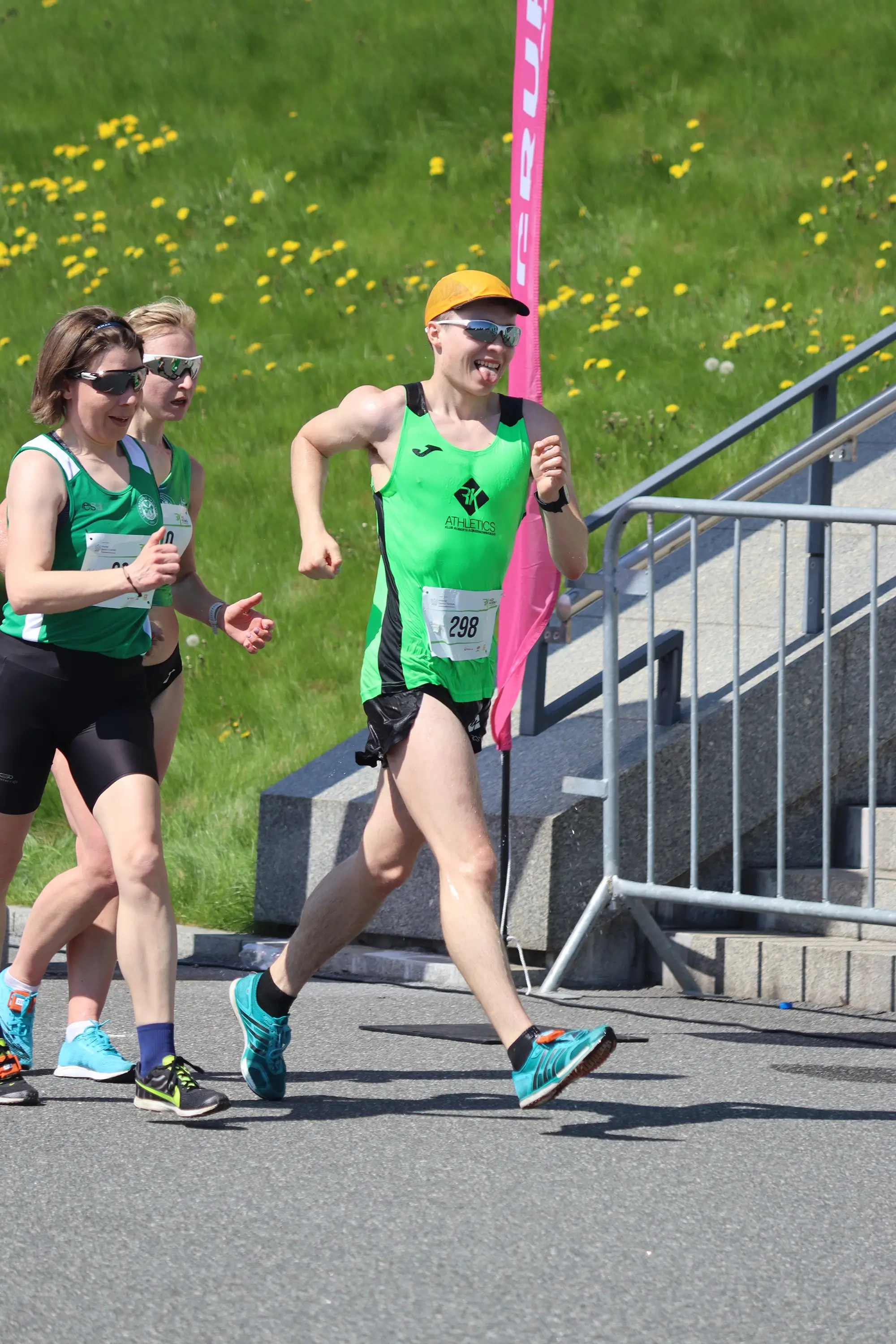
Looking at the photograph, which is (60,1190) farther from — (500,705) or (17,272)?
(17,272)

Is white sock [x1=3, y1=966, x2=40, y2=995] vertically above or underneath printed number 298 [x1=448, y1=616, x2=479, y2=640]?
underneath

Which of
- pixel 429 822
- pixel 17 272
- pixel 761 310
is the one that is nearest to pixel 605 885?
pixel 429 822

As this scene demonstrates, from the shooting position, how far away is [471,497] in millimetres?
5070

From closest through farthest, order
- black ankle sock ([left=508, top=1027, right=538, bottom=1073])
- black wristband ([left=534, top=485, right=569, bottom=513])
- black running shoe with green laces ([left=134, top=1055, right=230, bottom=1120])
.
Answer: black ankle sock ([left=508, top=1027, right=538, bottom=1073])
black running shoe with green laces ([left=134, top=1055, right=230, bottom=1120])
black wristband ([left=534, top=485, right=569, bottom=513])

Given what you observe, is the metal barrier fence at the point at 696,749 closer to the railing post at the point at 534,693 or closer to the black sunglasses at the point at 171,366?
the railing post at the point at 534,693

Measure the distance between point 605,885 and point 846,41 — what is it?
944 cm

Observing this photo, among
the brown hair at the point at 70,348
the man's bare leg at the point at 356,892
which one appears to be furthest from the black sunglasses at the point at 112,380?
the man's bare leg at the point at 356,892

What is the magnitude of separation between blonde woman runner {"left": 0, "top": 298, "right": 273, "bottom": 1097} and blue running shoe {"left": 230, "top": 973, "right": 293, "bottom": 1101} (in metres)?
0.39

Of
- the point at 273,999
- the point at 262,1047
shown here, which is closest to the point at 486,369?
the point at 273,999

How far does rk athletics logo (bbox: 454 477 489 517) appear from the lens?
507 centimetres

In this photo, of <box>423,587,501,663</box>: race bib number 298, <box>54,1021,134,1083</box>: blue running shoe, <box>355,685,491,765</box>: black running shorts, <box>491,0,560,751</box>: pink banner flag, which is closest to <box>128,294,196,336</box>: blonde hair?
<box>423,587,501,663</box>: race bib number 298

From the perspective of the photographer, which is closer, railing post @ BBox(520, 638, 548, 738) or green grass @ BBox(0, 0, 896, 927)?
railing post @ BBox(520, 638, 548, 738)

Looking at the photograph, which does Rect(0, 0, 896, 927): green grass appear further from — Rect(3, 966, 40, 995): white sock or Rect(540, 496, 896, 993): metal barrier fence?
Rect(3, 966, 40, 995): white sock

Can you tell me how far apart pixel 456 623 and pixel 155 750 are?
0.87 m
